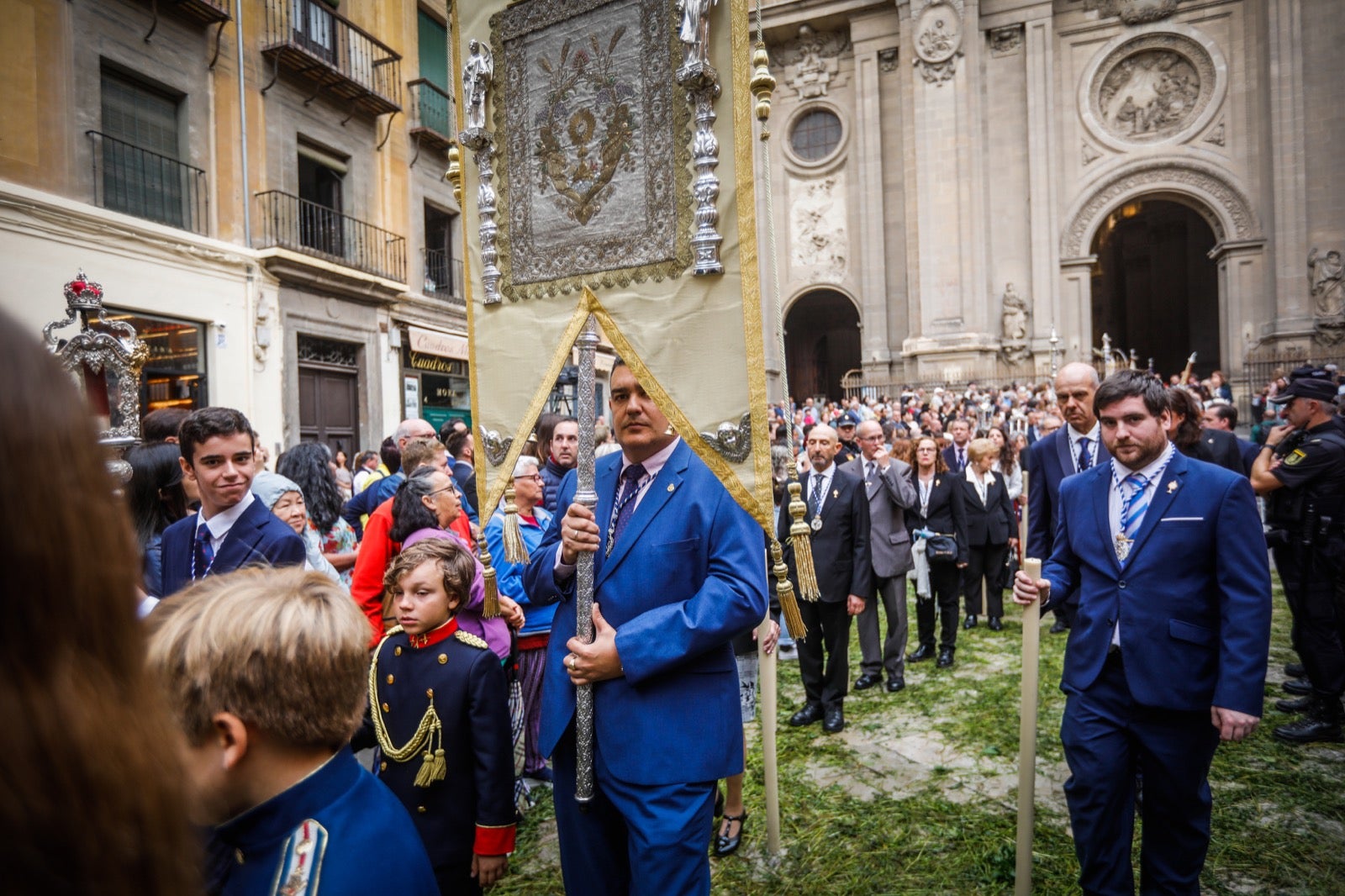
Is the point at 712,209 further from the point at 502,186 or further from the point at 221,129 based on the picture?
the point at 221,129

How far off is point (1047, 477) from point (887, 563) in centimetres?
219

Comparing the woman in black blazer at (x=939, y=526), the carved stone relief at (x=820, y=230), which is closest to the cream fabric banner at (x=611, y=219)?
the woman in black blazer at (x=939, y=526)

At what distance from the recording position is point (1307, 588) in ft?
16.8

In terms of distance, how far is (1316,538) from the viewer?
5.03 metres

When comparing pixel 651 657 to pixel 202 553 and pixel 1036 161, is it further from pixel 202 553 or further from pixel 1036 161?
pixel 1036 161

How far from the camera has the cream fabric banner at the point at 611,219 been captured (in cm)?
234

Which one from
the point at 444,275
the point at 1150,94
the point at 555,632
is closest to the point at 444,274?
the point at 444,275

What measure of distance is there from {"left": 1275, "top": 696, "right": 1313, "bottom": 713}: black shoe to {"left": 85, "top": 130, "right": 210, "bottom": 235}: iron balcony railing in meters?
14.1

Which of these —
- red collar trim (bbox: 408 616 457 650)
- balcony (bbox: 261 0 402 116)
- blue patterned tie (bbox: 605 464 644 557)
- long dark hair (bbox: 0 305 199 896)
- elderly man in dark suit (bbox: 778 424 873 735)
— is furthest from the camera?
balcony (bbox: 261 0 402 116)

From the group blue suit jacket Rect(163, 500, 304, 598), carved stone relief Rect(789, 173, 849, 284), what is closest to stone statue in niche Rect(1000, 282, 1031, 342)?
carved stone relief Rect(789, 173, 849, 284)

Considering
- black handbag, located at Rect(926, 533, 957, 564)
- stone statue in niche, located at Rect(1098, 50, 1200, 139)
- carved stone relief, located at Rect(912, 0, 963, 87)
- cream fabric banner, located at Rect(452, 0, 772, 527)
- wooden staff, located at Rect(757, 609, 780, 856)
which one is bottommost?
wooden staff, located at Rect(757, 609, 780, 856)

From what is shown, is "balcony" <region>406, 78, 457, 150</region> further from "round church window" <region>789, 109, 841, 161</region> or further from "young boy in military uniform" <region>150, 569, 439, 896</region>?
"young boy in military uniform" <region>150, 569, 439, 896</region>

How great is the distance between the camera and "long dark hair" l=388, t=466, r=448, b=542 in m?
3.88

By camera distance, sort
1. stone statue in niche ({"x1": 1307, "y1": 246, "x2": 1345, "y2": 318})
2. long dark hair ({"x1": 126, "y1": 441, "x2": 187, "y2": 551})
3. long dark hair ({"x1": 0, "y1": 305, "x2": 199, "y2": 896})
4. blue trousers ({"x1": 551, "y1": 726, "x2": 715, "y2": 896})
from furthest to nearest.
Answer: stone statue in niche ({"x1": 1307, "y1": 246, "x2": 1345, "y2": 318}) → long dark hair ({"x1": 126, "y1": 441, "x2": 187, "y2": 551}) → blue trousers ({"x1": 551, "y1": 726, "x2": 715, "y2": 896}) → long dark hair ({"x1": 0, "y1": 305, "x2": 199, "y2": 896})
